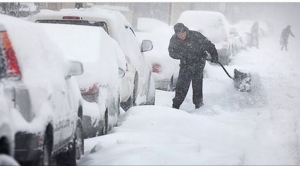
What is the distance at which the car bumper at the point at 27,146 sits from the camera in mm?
4168

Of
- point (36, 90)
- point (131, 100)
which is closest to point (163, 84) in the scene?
point (131, 100)

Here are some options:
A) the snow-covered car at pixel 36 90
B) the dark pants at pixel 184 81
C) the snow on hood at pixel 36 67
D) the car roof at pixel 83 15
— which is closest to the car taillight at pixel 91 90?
the snow-covered car at pixel 36 90

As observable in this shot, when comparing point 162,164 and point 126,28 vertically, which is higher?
point 126,28

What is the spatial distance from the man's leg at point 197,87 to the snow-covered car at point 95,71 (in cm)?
279

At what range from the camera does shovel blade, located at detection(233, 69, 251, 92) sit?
13.7 m

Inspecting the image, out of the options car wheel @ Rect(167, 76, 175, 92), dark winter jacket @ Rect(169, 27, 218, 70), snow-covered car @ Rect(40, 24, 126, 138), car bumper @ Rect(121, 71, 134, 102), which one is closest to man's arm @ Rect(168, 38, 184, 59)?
dark winter jacket @ Rect(169, 27, 218, 70)

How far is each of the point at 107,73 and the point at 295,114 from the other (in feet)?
15.3

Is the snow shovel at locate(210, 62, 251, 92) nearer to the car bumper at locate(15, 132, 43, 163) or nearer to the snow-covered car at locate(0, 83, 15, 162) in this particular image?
the car bumper at locate(15, 132, 43, 163)

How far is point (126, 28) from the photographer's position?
10.2m

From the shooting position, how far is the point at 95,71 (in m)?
7.03

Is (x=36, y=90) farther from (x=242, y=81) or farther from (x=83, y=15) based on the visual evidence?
(x=242, y=81)

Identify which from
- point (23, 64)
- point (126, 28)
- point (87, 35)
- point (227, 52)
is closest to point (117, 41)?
point (126, 28)

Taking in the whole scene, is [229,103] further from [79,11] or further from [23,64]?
[23,64]

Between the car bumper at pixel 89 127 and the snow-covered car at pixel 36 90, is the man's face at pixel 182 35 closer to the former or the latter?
the car bumper at pixel 89 127
